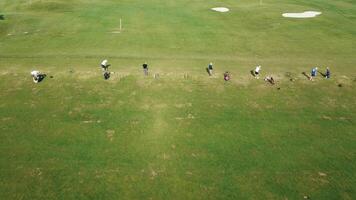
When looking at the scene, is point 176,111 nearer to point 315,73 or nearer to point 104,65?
point 104,65

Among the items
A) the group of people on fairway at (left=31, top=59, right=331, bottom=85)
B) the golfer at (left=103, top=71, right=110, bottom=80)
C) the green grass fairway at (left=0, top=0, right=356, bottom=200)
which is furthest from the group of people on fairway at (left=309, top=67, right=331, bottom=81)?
the golfer at (left=103, top=71, right=110, bottom=80)

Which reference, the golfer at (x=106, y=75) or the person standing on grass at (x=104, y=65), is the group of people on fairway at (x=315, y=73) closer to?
the golfer at (x=106, y=75)

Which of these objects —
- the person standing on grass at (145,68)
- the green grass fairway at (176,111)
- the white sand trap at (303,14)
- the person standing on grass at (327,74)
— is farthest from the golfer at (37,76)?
the white sand trap at (303,14)

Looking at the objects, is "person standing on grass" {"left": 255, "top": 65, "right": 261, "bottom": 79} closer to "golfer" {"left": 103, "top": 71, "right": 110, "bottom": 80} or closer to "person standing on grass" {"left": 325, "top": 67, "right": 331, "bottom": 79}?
"person standing on grass" {"left": 325, "top": 67, "right": 331, "bottom": 79}

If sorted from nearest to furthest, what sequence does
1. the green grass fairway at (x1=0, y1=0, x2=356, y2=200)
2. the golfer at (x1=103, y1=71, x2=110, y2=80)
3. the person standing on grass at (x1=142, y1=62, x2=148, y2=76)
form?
the green grass fairway at (x1=0, y1=0, x2=356, y2=200) → the person standing on grass at (x1=142, y1=62, x2=148, y2=76) → the golfer at (x1=103, y1=71, x2=110, y2=80)

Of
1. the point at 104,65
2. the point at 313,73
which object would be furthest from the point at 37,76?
the point at 313,73

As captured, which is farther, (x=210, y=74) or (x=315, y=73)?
(x=210, y=74)

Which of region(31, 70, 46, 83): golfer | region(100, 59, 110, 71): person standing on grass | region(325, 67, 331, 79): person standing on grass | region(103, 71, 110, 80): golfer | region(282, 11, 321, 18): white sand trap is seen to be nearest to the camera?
region(31, 70, 46, 83): golfer

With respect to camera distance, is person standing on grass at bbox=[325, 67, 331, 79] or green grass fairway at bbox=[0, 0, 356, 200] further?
person standing on grass at bbox=[325, 67, 331, 79]
